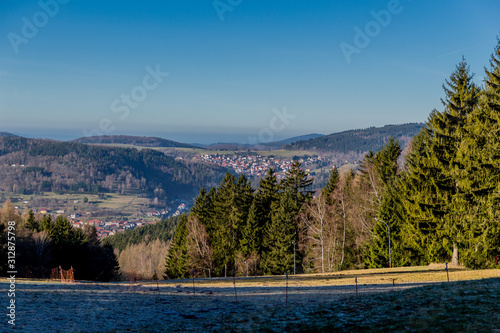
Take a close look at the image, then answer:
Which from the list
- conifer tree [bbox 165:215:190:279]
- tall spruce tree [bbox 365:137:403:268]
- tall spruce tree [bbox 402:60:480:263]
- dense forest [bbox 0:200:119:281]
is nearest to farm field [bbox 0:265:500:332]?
tall spruce tree [bbox 402:60:480:263]

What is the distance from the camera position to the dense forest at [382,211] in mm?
29516

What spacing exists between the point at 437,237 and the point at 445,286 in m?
18.7

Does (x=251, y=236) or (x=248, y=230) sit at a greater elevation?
(x=248, y=230)

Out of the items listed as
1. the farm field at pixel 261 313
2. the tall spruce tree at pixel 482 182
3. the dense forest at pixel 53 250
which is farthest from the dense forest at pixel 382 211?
the farm field at pixel 261 313

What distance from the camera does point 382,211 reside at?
4828cm

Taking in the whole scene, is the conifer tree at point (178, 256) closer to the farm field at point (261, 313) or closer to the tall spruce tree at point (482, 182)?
the tall spruce tree at point (482, 182)

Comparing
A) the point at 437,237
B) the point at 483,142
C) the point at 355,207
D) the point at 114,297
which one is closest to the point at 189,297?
the point at 114,297

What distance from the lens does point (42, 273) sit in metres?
54.5

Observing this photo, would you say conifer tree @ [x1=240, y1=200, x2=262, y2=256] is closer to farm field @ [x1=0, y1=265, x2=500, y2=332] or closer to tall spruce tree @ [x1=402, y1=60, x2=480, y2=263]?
tall spruce tree @ [x1=402, y1=60, x2=480, y2=263]

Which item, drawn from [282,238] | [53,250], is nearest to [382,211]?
[282,238]

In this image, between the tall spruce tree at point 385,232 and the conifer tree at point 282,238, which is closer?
the tall spruce tree at point 385,232

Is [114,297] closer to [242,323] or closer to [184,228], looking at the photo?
[242,323]

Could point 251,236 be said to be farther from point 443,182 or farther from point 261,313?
point 261,313

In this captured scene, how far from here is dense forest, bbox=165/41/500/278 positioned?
29.5 m
